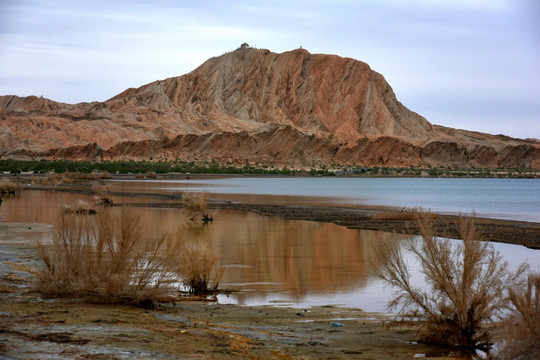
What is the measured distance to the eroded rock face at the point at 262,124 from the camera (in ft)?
360

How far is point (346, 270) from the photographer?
503 inches

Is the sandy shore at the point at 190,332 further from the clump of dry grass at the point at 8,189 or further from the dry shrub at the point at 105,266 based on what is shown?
the clump of dry grass at the point at 8,189

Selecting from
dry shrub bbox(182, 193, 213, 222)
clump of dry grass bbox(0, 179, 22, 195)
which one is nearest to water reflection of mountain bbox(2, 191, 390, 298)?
dry shrub bbox(182, 193, 213, 222)

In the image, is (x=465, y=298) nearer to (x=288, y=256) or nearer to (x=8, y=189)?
(x=288, y=256)

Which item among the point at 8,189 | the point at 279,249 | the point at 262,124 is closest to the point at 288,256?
the point at 279,249

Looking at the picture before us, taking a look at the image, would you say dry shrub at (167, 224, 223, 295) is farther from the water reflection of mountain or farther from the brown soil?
the brown soil

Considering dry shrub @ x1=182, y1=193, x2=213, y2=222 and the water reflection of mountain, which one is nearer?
the water reflection of mountain

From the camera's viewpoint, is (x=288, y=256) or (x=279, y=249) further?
(x=279, y=249)

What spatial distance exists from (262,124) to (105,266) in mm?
117728

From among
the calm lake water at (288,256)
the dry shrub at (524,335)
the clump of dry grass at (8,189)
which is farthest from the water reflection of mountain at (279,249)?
the clump of dry grass at (8,189)

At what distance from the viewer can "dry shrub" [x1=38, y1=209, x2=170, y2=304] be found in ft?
28.6

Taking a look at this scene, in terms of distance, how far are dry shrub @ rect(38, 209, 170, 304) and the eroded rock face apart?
93.6 meters

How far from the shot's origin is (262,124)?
126m

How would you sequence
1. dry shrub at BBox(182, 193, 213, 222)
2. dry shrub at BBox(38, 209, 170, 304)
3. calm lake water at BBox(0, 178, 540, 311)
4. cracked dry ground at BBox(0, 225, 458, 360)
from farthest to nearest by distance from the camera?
dry shrub at BBox(182, 193, 213, 222) → calm lake water at BBox(0, 178, 540, 311) → dry shrub at BBox(38, 209, 170, 304) → cracked dry ground at BBox(0, 225, 458, 360)
